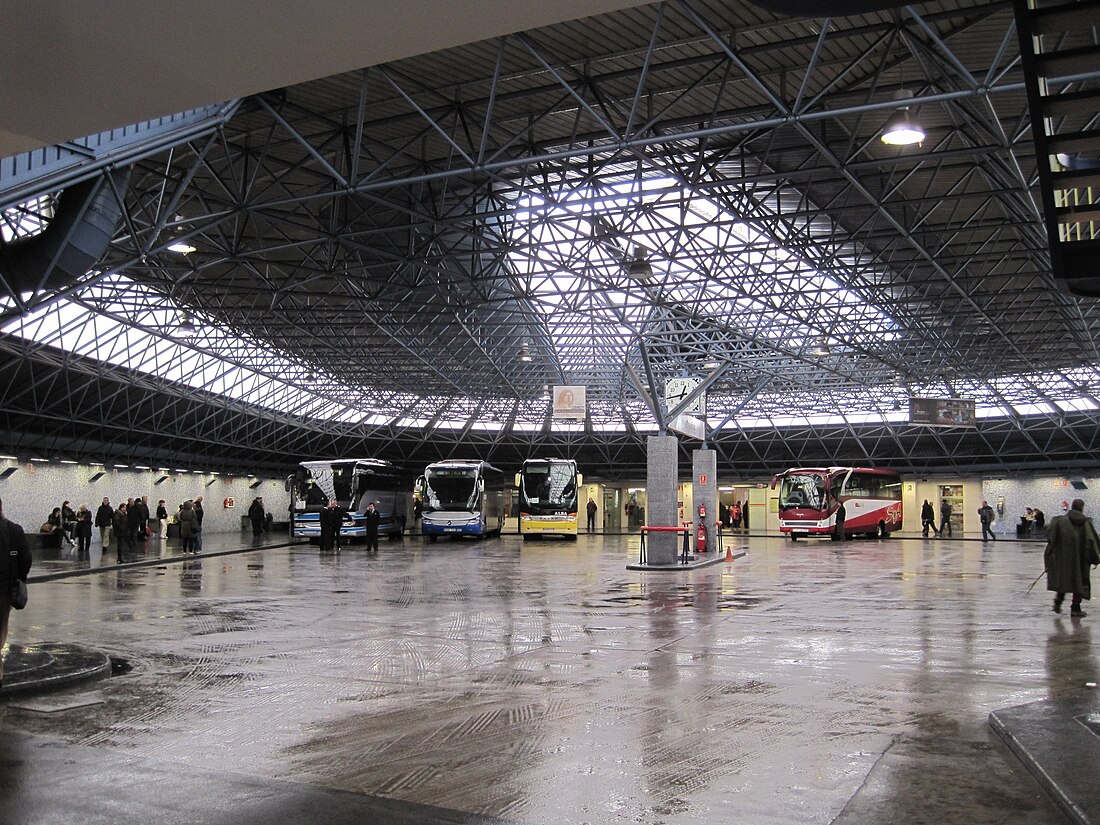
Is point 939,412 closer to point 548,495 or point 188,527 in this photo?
point 548,495

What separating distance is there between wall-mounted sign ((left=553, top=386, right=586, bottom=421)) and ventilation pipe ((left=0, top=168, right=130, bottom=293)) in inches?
659

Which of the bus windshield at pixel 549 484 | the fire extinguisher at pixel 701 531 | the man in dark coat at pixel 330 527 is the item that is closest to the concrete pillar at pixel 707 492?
the fire extinguisher at pixel 701 531

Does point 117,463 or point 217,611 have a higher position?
point 117,463

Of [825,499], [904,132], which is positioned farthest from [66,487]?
[904,132]

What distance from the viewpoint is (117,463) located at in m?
43.7

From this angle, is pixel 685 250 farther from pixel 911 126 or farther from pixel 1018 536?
pixel 1018 536

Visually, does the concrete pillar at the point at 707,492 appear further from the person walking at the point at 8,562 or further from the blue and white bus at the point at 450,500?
the person walking at the point at 8,562

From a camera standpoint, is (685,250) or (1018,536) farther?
(1018,536)

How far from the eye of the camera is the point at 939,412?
1425 inches

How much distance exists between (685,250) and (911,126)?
509 inches

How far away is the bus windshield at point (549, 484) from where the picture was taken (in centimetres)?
4372

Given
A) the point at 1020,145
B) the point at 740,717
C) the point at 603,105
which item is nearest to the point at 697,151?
the point at 603,105

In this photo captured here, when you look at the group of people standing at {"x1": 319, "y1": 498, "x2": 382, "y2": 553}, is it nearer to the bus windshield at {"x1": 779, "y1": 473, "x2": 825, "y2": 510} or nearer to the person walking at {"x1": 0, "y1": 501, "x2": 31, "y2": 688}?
the bus windshield at {"x1": 779, "y1": 473, "x2": 825, "y2": 510}

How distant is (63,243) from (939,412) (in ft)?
103
